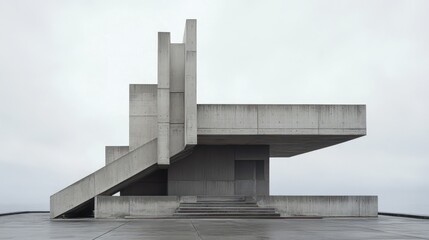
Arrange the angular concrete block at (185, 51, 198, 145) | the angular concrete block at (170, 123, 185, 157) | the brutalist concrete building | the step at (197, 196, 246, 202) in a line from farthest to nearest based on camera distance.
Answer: the step at (197, 196, 246, 202) → the angular concrete block at (170, 123, 185, 157) → the brutalist concrete building → the angular concrete block at (185, 51, 198, 145)

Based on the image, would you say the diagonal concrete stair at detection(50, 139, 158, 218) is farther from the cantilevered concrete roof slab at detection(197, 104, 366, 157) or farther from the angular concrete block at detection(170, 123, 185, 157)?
the cantilevered concrete roof slab at detection(197, 104, 366, 157)

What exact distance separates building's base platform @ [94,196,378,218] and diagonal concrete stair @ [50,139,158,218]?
1106mm

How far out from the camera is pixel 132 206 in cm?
2528

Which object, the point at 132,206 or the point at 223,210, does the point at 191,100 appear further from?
the point at 132,206

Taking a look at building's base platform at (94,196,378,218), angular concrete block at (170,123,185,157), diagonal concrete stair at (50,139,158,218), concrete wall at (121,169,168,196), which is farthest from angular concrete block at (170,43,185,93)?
concrete wall at (121,169,168,196)

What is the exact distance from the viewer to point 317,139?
2691 cm

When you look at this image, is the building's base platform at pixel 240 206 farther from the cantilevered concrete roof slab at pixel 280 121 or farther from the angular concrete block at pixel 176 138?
the cantilevered concrete roof slab at pixel 280 121

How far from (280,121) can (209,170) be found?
6.65 m

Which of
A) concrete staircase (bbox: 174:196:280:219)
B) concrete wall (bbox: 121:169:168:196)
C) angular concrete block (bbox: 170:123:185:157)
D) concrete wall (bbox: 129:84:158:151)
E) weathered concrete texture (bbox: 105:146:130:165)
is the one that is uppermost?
concrete wall (bbox: 129:84:158:151)

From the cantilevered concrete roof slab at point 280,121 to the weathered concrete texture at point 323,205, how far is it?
302cm

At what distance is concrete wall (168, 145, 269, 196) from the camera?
30.1 metres

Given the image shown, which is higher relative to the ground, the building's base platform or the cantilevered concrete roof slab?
the cantilevered concrete roof slab

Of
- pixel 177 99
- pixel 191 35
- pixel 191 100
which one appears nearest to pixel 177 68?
pixel 177 99

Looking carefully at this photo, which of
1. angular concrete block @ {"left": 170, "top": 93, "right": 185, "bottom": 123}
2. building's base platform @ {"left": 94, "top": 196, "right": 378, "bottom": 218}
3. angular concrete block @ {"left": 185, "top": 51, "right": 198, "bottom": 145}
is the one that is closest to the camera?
angular concrete block @ {"left": 185, "top": 51, "right": 198, "bottom": 145}
